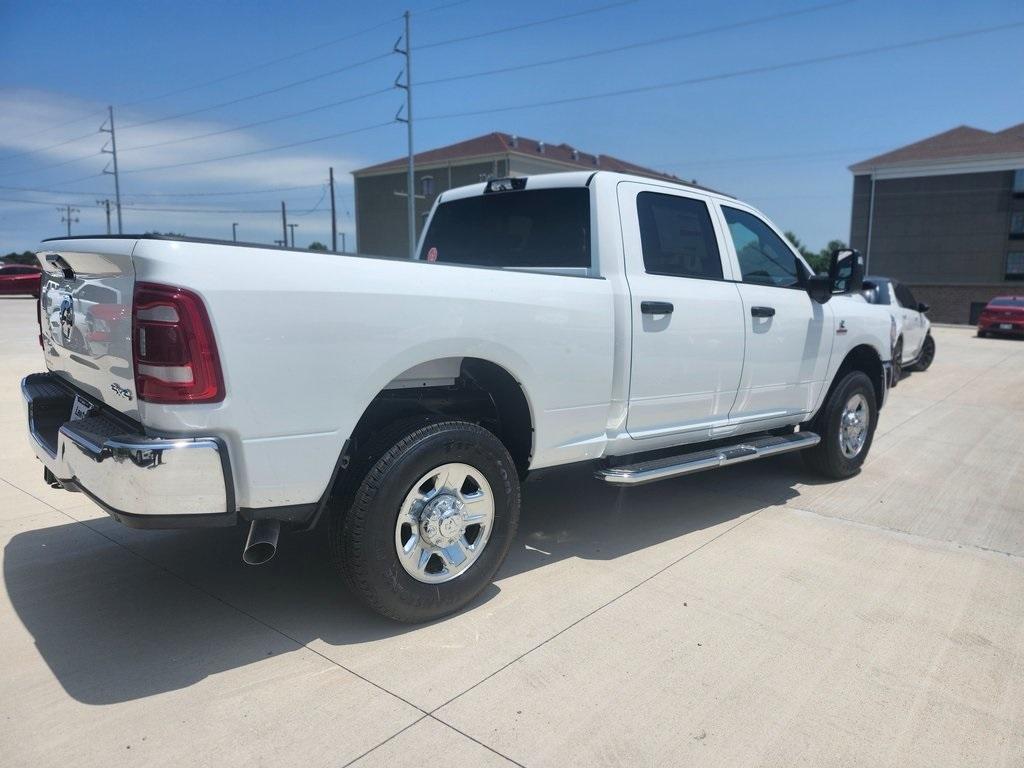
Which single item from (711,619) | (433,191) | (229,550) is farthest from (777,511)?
(433,191)

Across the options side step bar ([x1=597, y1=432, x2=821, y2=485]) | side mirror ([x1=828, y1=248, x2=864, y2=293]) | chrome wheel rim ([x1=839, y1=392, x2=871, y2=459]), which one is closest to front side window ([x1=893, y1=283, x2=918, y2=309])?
chrome wheel rim ([x1=839, y1=392, x2=871, y2=459])

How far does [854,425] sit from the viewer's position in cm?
596

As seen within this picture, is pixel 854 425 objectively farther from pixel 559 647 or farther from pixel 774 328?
pixel 559 647

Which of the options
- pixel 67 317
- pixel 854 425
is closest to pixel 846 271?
pixel 854 425

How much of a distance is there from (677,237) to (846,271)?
161cm

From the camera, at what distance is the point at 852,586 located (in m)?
3.85

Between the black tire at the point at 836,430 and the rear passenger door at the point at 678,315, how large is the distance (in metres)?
1.39

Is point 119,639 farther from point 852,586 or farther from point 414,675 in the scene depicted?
point 852,586

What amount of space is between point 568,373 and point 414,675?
154 cm

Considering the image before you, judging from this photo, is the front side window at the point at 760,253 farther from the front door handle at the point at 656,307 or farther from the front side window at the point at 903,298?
the front side window at the point at 903,298

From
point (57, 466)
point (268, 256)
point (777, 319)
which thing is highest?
point (268, 256)

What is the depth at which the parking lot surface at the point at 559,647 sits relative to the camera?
2.53m

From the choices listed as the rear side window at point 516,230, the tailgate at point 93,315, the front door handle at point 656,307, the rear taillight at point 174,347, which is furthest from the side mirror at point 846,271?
the tailgate at point 93,315

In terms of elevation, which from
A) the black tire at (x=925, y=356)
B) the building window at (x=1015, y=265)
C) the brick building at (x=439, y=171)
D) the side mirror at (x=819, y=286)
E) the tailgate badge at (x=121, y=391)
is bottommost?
the black tire at (x=925, y=356)
